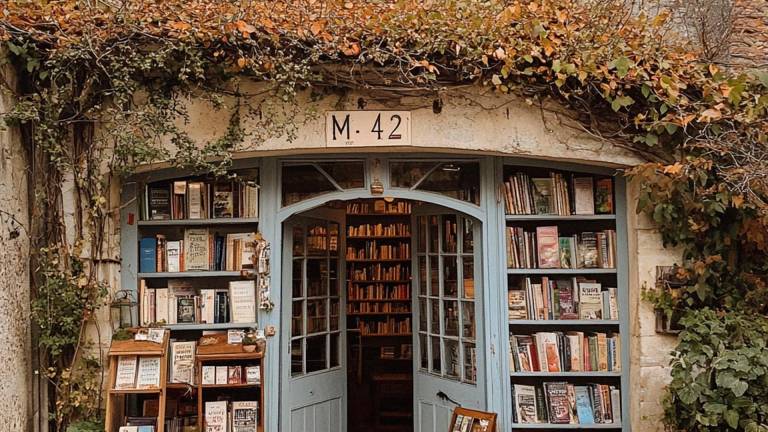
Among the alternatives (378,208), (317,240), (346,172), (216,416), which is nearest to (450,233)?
(346,172)

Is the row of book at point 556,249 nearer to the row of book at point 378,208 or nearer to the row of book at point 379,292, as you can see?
the row of book at point 378,208

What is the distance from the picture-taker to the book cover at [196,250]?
4.48 m

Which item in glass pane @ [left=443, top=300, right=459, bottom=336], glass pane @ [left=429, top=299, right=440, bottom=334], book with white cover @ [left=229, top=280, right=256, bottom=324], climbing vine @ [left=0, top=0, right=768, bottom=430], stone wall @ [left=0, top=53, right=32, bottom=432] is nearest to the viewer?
stone wall @ [left=0, top=53, right=32, bottom=432]

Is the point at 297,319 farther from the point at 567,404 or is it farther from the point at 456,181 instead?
the point at 567,404

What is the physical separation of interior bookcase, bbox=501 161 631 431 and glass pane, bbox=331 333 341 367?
122cm

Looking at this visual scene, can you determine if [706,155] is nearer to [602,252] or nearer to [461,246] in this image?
[602,252]

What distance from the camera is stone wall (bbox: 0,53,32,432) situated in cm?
371

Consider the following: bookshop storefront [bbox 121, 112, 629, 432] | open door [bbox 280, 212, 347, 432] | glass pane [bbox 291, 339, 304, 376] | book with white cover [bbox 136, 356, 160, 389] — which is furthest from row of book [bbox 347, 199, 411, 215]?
book with white cover [bbox 136, 356, 160, 389]

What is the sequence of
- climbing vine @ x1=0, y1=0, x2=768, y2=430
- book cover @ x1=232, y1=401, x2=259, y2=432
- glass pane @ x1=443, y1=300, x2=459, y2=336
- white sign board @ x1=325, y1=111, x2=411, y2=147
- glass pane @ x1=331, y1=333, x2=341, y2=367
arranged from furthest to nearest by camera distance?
glass pane @ x1=331, y1=333, x2=341, y2=367, glass pane @ x1=443, y1=300, x2=459, y2=336, book cover @ x1=232, y1=401, x2=259, y2=432, white sign board @ x1=325, y1=111, x2=411, y2=147, climbing vine @ x1=0, y1=0, x2=768, y2=430

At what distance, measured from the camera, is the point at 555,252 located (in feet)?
15.0

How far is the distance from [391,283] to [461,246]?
3.69m

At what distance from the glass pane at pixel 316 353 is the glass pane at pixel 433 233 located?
3.21ft

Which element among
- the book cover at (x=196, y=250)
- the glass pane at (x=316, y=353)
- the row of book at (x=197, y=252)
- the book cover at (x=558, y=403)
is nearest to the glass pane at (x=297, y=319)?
the glass pane at (x=316, y=353)

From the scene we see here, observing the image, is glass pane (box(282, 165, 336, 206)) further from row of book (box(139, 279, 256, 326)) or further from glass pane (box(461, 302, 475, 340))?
glass pane (box(461, 302, 475, 340))
